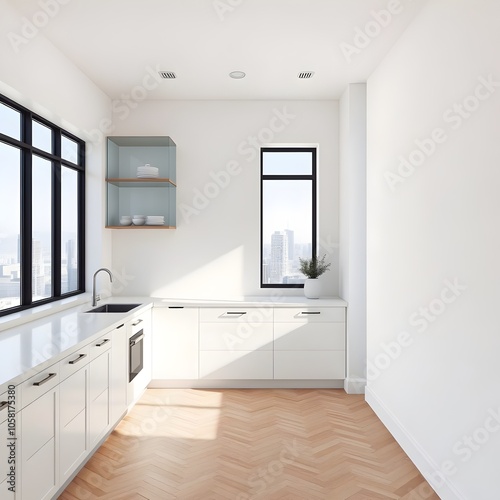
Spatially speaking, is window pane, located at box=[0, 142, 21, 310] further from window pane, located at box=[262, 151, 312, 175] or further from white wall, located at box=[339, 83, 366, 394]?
white wall, located at box=[339, 83, 366, 394]

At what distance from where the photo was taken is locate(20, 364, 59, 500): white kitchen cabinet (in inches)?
76.9

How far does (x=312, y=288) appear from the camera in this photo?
448 centimetres

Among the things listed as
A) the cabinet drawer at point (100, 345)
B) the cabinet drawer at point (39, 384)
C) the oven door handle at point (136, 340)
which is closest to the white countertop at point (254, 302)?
the oven door handle at point (136, 340)

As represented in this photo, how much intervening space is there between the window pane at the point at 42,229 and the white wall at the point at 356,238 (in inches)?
106

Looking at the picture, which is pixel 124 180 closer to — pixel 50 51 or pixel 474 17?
pixel 50 51

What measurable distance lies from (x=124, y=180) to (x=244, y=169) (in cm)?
125

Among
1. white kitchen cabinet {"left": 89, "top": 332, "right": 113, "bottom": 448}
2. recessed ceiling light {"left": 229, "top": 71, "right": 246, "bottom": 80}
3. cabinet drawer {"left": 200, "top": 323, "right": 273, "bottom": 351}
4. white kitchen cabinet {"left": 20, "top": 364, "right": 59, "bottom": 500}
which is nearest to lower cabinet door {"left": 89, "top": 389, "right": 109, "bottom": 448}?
white kitchen cabinet {"left": 89, "top": 332, "right": 113, "bottom": 448}

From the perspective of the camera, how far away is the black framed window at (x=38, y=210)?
3111 mm

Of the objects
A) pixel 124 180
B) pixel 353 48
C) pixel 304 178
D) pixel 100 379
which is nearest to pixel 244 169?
pixel 304 178

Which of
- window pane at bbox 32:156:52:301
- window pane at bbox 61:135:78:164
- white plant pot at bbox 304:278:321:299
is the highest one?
window pane at bbox 61:135:78:164

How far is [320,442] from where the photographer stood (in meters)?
3.18

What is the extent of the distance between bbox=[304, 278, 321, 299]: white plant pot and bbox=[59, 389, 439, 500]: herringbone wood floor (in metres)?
1.00

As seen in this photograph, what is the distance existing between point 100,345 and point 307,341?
208cm

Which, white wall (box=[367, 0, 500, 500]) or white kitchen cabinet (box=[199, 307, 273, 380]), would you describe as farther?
white kitchen cabinet (box=[199, 307, 273, 380])
